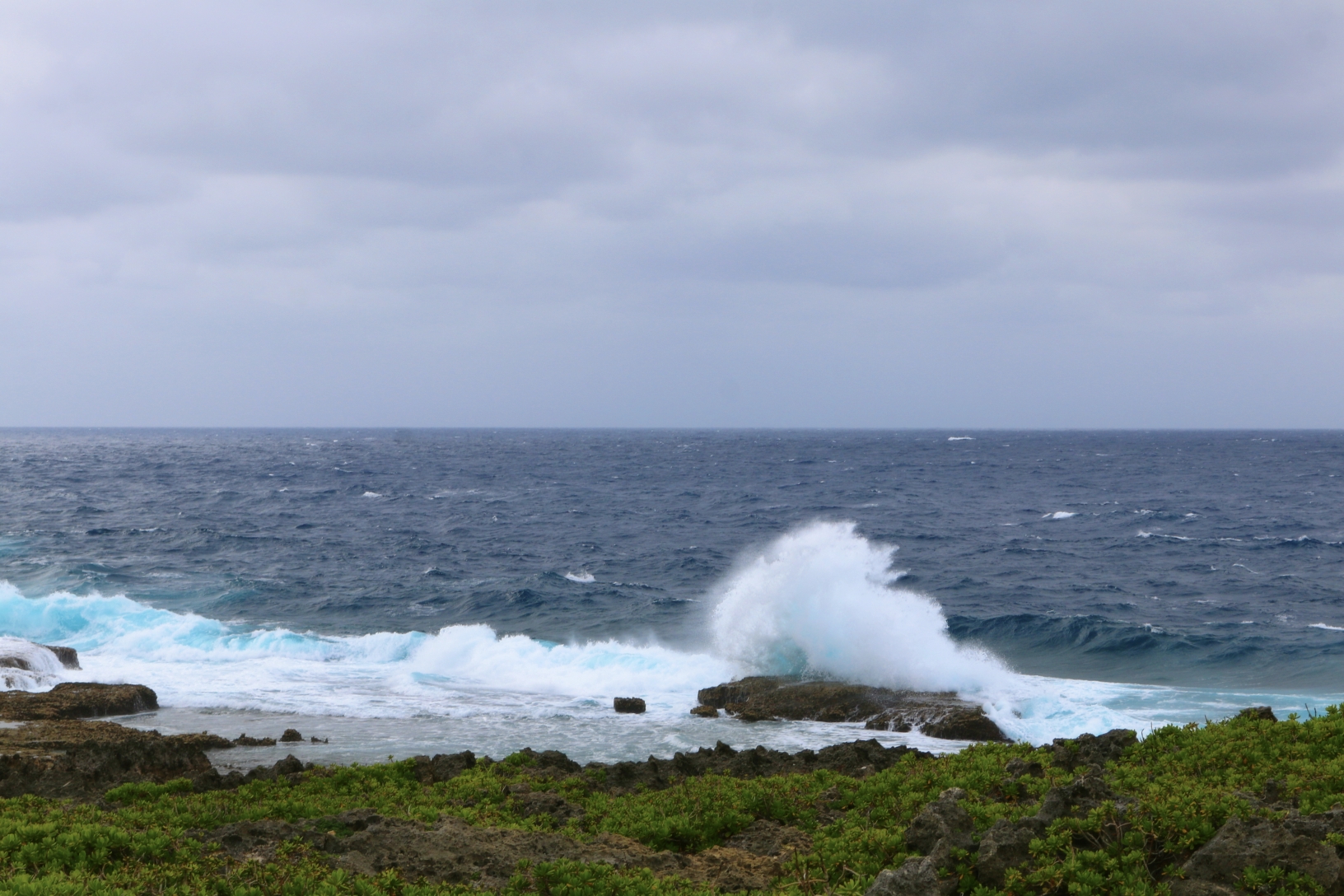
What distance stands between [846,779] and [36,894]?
29.6ft

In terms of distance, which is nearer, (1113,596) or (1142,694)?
(1142,694)

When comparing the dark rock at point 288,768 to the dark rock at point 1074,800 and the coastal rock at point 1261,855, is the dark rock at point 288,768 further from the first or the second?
the coastal rock at point 1261,855

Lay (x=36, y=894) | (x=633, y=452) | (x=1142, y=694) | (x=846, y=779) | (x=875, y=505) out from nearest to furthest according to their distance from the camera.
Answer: (x=36, y=894)
(x=846, y=779)
(x=1142, y=694)
(x=875, y=505)
(x=633, y=452)

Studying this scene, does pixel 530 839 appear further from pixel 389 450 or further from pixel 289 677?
pixel 389 450

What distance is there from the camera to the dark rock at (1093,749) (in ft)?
40.7

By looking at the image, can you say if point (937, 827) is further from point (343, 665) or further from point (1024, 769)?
point (343, 665)

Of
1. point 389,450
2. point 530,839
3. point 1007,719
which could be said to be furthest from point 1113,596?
point 389,450

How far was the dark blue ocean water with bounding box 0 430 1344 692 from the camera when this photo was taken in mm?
32781

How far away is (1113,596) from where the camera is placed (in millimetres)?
38344

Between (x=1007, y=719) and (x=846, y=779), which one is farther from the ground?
(x=846, y=779)

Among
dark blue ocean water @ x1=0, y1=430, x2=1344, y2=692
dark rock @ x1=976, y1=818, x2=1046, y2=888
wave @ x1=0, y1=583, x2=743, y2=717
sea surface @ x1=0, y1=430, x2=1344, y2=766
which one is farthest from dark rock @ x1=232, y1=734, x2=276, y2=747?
dark rock @ x1=976, y1=818, x2=1046, y2=888

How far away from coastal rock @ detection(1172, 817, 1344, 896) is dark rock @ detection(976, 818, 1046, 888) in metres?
1.22

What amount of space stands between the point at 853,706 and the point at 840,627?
4.38 metres

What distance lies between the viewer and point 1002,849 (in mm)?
8891
